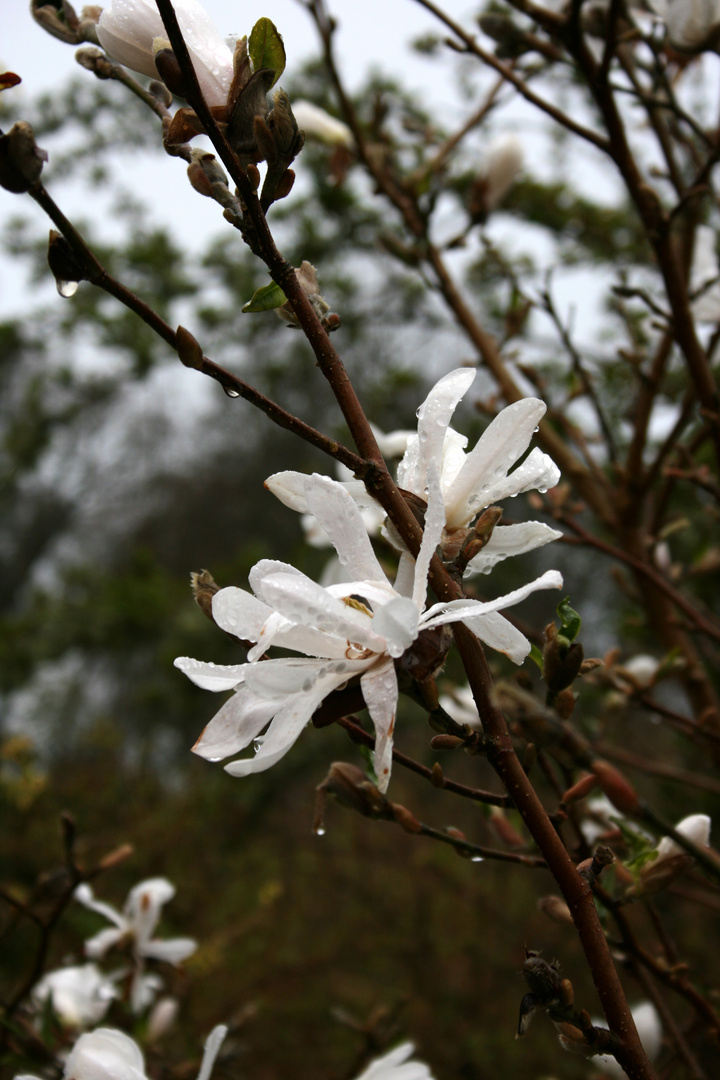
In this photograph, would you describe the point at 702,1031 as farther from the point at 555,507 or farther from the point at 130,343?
the point at 130,343

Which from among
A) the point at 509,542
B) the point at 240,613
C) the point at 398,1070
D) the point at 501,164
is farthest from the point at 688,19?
Answer: the point at 398,1070

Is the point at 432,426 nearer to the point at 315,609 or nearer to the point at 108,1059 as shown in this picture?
the point at 315,609

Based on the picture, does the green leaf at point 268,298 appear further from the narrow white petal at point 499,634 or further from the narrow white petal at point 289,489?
the narrow white petal at point 499,634

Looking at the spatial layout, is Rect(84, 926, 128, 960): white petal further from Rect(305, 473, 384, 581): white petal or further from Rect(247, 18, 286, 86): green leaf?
Rect(247, 18, 286, 86): green leaf

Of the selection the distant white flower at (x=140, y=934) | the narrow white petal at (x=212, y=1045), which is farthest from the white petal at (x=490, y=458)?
the distant white flower at (x=140, y=934)

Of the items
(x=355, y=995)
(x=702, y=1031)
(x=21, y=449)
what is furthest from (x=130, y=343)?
(x=702, y=1031)
